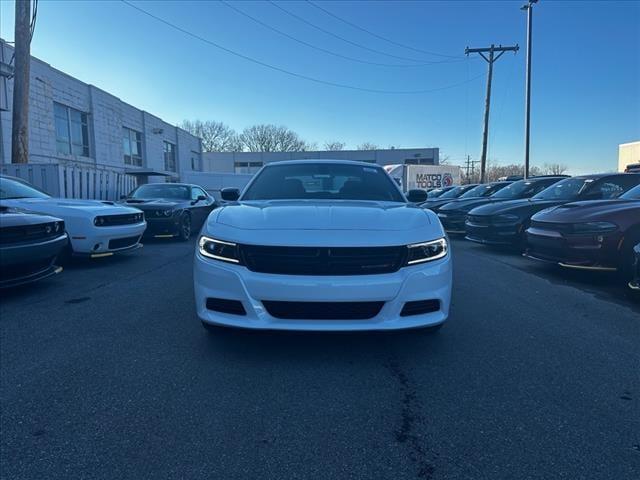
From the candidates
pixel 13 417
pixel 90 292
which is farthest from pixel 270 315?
pixel 90 292

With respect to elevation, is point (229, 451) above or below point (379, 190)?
below

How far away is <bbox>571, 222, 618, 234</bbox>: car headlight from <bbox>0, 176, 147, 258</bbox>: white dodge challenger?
6740 millimetres

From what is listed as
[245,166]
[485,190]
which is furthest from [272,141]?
[485,190]

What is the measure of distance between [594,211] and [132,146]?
85.2 feet

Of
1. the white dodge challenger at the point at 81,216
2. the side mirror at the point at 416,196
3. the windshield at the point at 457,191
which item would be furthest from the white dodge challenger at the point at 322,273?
the windshield at the point at 457,191

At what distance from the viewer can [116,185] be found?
541 inches

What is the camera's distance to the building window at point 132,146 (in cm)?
2470

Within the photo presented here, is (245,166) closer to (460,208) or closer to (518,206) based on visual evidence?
(460,208)

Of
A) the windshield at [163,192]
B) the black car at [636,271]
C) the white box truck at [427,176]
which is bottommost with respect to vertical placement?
the black car at [636,271]

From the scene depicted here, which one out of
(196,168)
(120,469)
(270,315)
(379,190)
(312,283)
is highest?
(196,168)

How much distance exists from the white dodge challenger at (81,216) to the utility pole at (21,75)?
4.93 m

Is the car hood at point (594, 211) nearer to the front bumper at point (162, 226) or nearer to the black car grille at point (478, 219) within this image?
the black car grille at point (478, 219)

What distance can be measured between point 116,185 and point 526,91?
18.2 metres

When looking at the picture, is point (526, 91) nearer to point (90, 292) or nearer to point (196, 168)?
point (90, 292)
